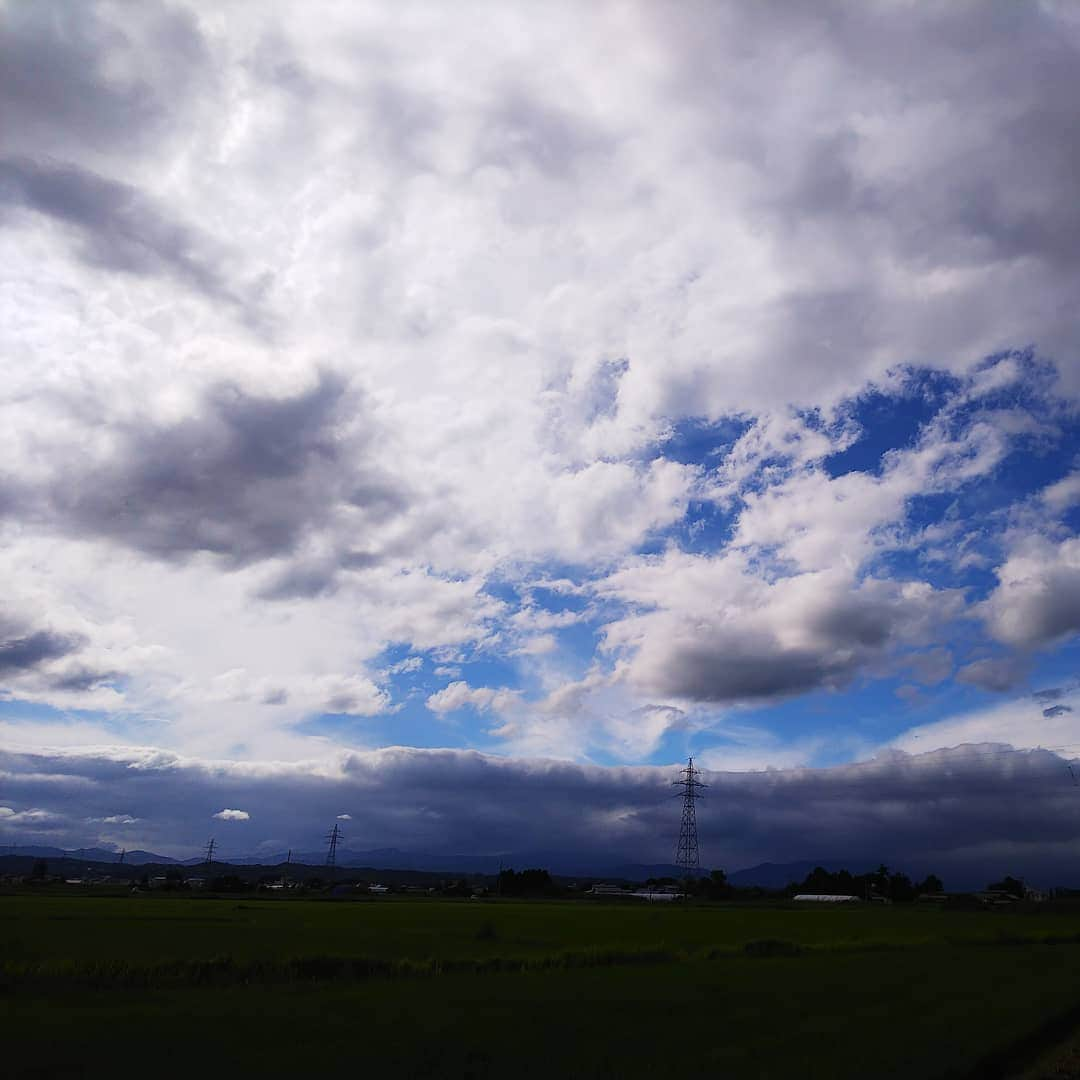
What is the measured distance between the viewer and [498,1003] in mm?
35438

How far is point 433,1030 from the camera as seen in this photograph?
2945 cm

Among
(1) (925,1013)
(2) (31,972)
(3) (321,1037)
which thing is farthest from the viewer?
(2) (31,972)

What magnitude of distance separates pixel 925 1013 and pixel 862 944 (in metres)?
41.7

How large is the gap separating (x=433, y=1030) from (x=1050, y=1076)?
1993 centimetres

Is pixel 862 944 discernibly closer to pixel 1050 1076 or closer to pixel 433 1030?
pixel 1050 1076

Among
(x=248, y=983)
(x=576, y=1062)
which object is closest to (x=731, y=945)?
(x=248, y=983)

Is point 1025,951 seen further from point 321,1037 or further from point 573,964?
point 321,1037

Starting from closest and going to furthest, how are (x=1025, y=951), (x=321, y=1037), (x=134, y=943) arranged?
(x=321, y=1037)
(x=134, y=943)
(x=1025, y=951)

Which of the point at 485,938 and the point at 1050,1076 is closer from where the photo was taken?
the point at 1050,1076

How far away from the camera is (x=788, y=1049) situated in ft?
93.5

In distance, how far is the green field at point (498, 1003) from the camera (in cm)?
2548

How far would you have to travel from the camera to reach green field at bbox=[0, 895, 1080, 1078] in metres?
25.5

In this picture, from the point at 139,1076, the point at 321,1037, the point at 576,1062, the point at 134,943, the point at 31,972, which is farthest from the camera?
the point at 134,943

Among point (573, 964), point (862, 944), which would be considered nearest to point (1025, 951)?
point (862, 944)
